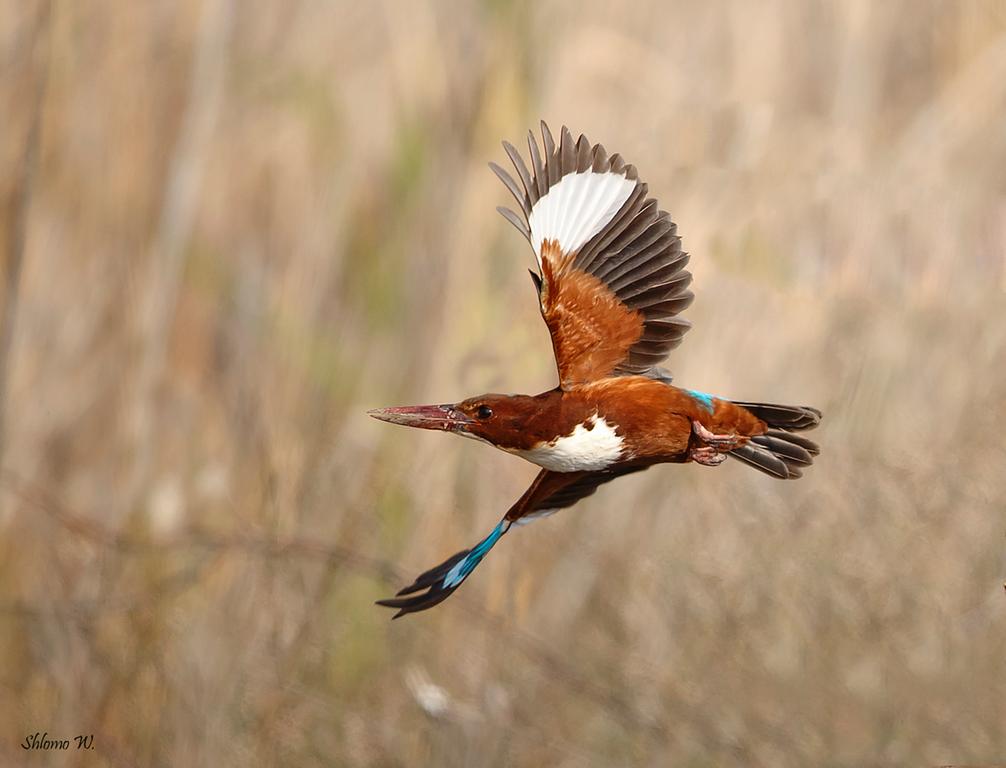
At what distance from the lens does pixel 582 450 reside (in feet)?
7.68

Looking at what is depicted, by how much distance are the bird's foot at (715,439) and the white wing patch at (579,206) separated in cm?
38

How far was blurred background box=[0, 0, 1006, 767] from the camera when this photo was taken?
368cm

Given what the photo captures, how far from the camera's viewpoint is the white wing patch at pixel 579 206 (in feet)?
8.45

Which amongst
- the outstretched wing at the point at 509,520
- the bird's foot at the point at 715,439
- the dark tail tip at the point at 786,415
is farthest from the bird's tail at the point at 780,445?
the outstretched wing at the point at 509,520

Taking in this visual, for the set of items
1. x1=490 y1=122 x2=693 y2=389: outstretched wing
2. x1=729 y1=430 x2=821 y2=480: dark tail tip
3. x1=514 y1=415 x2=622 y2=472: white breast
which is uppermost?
x1=490 y1=122 x2=693 y2=389: outstretched wing

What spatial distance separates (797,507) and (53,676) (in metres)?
1.89

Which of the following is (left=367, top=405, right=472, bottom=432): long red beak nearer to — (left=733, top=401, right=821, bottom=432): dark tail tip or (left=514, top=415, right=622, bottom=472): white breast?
(left=514, top=415, right=622, bottom=472): white breast

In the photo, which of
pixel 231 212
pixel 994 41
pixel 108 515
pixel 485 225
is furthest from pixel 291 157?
pixel 994 41

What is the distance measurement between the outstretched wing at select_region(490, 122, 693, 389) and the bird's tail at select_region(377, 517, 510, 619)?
361 mm

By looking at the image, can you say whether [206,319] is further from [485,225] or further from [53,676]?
[53,676]

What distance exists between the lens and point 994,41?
4.44 meters

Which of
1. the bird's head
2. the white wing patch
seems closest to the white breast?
the bird's head

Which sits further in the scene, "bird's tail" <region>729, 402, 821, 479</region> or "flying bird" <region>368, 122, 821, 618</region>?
"bird's tail" <region>729, 402, 821, 479</region>

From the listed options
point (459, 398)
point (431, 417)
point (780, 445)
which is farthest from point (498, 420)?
point (459, 398)
